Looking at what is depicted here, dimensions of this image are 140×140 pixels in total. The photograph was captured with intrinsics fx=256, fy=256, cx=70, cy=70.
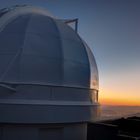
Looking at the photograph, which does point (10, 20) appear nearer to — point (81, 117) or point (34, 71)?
point (34, 71)

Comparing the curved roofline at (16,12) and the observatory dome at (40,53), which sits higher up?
the curved roofline at (16,12)

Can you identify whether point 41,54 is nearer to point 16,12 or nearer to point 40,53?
point 40,53

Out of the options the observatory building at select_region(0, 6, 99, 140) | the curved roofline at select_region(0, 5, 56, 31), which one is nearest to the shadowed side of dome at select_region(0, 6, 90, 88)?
the observatory building at select_region(0, 6, 99, 140)

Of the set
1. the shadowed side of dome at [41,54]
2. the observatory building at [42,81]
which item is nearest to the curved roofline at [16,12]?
the observatory building at [42,81]

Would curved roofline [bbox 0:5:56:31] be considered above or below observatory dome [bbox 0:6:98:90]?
above

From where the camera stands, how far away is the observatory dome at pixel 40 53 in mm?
9891

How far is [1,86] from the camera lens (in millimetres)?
9516

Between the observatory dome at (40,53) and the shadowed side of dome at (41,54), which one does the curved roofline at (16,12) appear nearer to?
the observatory dome at (40,53)

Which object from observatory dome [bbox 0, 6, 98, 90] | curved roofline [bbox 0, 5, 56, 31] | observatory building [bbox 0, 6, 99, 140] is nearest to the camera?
observatory building [bbox 0, 6, 99, 140]

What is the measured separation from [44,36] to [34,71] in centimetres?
176

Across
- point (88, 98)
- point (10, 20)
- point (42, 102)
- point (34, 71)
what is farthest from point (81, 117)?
point (10, 20)

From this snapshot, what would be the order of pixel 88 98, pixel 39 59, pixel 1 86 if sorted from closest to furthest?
pixel 1 86 < pixel 39 59 < pixel 88 98

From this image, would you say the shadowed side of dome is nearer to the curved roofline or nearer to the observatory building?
the observatory building

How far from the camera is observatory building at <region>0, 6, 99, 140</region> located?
9.69 meters
